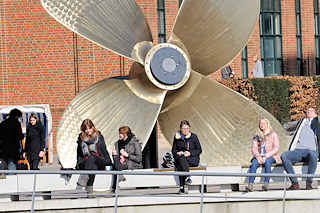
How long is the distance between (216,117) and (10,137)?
3.19 metres

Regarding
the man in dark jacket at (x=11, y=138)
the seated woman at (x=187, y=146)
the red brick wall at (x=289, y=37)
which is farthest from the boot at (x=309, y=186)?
the red brick wall at (x=289, y=37)

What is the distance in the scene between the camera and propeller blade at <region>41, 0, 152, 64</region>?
30.4 ft

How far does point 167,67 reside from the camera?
9.70 m

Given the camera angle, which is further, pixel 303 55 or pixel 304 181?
pixel 303 55

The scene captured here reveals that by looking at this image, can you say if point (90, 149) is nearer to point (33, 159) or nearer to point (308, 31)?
point (33, 159)

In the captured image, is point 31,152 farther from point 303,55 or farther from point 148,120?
point 303,55

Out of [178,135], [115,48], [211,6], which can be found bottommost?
[178,135]

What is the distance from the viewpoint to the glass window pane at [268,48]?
23125mm

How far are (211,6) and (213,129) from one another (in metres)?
1.87

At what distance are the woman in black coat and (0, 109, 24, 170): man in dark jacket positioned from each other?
763mm

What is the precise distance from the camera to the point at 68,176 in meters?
8.61

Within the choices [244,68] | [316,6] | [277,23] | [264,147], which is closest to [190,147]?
[264,147]

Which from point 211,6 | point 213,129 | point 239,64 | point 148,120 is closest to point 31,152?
point 148,120

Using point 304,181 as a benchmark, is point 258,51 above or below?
above
